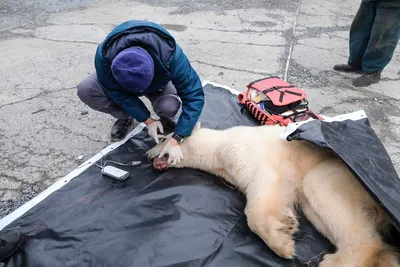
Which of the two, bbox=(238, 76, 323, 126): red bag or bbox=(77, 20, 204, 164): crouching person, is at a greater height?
bbox=(77, 20, 204, 164): crouching person

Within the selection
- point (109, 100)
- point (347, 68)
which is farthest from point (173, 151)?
point (347, 68)

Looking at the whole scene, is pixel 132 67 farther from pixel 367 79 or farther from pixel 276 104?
pixel 367 79

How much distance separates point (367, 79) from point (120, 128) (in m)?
2.98

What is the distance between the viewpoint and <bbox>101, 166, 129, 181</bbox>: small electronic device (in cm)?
252

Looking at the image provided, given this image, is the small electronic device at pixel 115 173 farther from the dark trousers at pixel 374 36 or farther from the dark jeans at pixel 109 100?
the dark trousers at pixel 374 36

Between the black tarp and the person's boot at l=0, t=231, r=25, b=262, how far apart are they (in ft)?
0.12

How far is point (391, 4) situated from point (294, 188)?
274 cm

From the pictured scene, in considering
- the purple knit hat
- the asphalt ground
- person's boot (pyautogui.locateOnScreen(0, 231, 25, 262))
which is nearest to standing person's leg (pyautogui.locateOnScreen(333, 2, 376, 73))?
the asphalt ground

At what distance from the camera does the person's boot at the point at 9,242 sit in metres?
1.97

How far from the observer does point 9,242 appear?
201 cm

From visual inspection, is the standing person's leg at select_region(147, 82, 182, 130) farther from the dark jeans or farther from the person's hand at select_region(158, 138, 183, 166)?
the person's hand at select_region(158, 138, 183, 166)

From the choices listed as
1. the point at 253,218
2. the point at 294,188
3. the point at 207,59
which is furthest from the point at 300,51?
the point at 253,218

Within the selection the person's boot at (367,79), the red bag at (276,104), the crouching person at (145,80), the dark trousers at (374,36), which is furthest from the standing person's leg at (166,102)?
the dark trousers at (374,36)

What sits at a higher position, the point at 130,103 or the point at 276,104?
the point at 130,103
